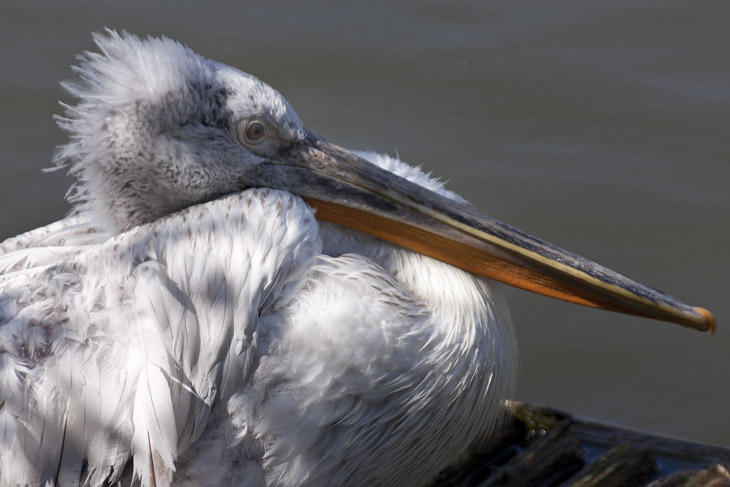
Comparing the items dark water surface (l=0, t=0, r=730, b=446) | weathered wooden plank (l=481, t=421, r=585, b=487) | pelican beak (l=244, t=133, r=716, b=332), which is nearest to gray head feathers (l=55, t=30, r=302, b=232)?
pelican beak (l=244, t=133, r=716, b=332)

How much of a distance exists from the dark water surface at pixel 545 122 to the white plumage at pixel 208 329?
1339 millimetres

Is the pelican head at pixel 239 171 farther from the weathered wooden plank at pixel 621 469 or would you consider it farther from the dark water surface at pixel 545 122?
the dark water surface at pixel 545 122

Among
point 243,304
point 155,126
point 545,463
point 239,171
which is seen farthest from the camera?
A: point 545,463

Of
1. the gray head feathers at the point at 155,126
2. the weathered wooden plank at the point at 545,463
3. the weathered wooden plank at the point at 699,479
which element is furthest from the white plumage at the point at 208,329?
the weathered wooden plank at the point at 699,479

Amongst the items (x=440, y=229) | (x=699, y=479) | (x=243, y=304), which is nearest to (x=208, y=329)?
(x=243, y=304)

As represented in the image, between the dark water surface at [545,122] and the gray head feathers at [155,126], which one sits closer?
the gray head feathers at [155,126]

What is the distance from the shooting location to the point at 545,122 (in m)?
4.99

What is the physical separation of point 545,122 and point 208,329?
288 centimetres

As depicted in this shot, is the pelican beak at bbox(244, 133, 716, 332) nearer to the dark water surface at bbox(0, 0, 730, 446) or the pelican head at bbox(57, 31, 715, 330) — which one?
the pelican head at bbox(57, 31, 715, 330)

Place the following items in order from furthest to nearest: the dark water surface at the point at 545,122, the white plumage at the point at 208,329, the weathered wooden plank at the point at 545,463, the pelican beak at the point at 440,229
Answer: the dark water surface at the point at 545,122, the weathered wooden plank at the point at 545,463, the pelican beak at the point at 440,229, the white plumage at the point at 208,329

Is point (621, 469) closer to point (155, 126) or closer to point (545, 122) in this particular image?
point (155, 126)

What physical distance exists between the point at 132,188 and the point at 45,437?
674mm

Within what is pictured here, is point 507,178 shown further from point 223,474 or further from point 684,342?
point 223,474

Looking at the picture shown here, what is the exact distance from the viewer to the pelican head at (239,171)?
268cm
